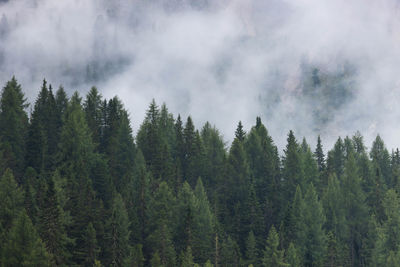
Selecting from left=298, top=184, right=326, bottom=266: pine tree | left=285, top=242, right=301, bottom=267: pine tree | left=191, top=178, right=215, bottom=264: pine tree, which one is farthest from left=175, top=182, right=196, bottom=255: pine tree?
left=298, top=184, right=326, bottom=266: pine tree

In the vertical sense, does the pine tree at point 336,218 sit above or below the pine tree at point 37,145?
below

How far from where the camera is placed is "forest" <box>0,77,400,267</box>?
226ft

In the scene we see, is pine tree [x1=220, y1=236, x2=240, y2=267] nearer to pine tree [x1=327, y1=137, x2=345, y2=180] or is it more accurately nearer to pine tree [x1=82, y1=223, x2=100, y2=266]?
pine tree [x1=82, y1=223, x2=100, y2=266]

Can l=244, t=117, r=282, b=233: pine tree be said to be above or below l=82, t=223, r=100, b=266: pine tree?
above

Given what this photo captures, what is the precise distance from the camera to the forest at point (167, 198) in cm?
6900

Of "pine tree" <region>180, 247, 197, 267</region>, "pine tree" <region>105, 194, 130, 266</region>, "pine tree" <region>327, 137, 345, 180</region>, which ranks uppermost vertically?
"pine tree" <region>327, 137, 345, 180</region>

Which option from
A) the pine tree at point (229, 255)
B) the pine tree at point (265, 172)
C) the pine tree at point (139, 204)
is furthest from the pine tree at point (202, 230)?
the pine tree at point (265, 172)

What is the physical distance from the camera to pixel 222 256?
8050 centimetres

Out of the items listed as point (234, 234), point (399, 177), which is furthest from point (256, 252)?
point (399, 177)

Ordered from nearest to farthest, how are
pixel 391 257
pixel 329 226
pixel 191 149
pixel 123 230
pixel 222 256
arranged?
pixel 123 230, pixel 222 256, pixel 391 257, pixel 329 226, pixel 191 149

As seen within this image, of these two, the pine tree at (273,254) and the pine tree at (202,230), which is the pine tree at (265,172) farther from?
the pine tree at (202,230)

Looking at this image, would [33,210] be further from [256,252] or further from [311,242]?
[311,242]

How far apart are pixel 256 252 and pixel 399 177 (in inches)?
1616

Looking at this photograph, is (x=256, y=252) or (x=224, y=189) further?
(x=224, y=189)
